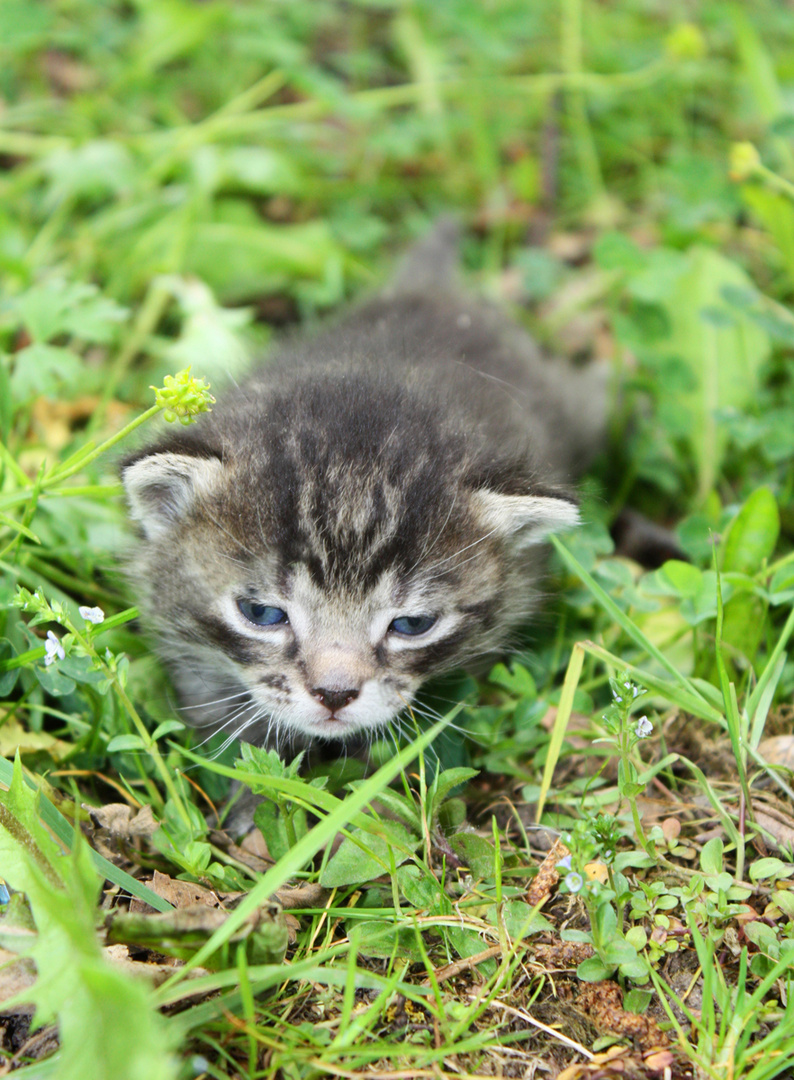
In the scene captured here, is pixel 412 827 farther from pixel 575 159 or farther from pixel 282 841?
pixel 575 159

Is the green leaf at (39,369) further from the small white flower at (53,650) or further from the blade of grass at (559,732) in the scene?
the blade of grass at (559,732)

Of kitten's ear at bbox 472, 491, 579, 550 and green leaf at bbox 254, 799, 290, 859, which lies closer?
green leaf at bbox 254, 799, 290, 859

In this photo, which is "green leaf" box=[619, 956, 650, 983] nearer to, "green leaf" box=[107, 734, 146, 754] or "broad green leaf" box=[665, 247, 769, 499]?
"green leaf" box=[107, 734, 146, 754]

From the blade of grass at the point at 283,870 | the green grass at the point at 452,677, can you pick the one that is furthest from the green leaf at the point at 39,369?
the blade of grass at the point at 283,870

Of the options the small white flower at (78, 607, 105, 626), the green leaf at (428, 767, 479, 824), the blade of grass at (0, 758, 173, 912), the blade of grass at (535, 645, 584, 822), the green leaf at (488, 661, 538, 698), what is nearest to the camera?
the blade of grass at (0, 758, 173, 912)

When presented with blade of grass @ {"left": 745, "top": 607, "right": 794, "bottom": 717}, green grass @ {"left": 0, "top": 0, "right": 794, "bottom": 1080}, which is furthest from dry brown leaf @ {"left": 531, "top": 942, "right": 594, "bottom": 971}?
blade of grass @ {"left": 745, "top": 607, "right": 794, "bottom": 717}

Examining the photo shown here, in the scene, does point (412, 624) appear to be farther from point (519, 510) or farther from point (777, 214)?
point (777, 214)

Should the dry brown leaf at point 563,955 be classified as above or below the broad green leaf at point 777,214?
below

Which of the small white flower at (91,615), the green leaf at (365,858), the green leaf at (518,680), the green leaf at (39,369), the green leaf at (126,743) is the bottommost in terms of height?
the green leaf at (365,858)
